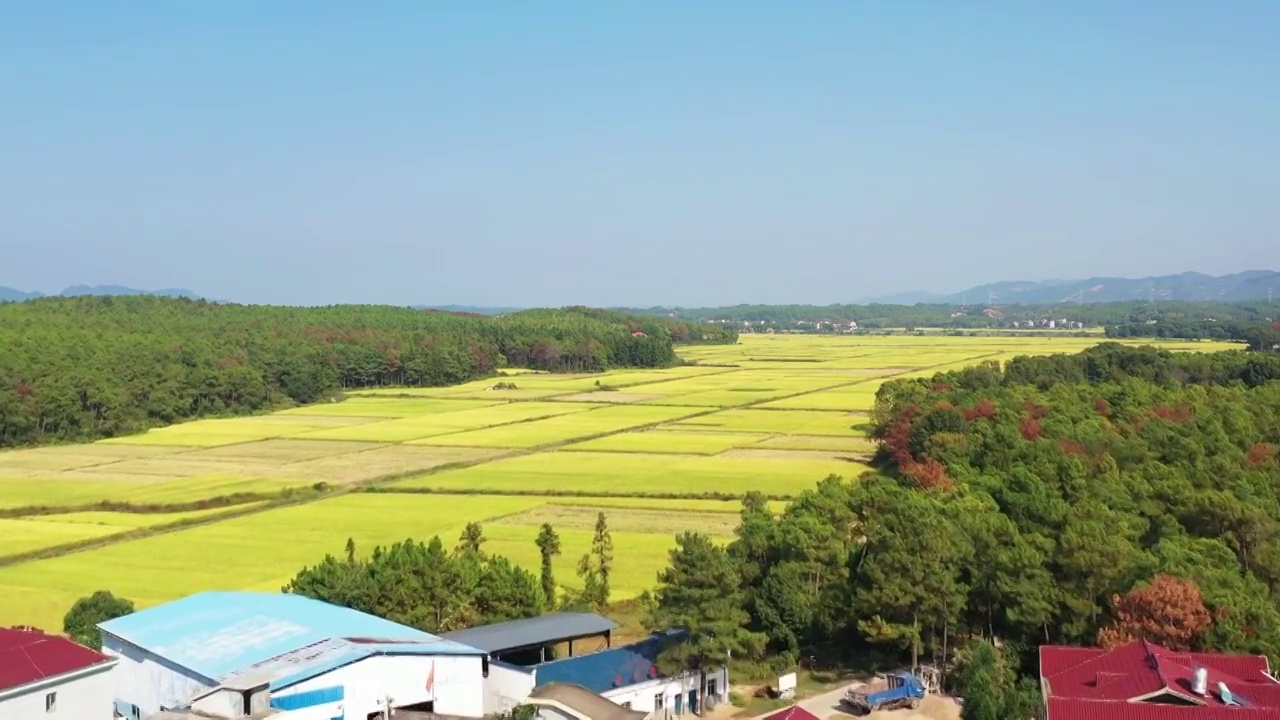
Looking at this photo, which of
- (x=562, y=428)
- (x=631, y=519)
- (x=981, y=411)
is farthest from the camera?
(x=562, y=428)

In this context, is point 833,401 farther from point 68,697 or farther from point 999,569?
point 68,697

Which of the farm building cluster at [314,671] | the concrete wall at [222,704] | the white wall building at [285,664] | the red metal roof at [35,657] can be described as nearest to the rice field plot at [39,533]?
the farm building cluster at [314,671]

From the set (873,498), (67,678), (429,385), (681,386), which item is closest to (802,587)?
(873,498)

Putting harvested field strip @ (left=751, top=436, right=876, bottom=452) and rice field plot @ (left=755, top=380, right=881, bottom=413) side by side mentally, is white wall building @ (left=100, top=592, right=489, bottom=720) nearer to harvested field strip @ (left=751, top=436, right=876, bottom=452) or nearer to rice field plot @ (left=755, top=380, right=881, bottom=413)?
harvested field strip @ (left=751, top=436, right=876, bottom=452)

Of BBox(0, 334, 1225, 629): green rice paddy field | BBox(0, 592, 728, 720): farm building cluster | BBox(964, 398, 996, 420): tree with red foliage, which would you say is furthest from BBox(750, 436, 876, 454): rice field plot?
BBox(0, 592, 728, 720): farm building cluster

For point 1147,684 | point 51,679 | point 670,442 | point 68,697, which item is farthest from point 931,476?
point 670,442

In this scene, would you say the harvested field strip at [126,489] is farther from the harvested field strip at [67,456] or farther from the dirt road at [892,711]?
the dirt road at [892,711]

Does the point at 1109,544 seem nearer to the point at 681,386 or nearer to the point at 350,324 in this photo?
the point at 681,386
